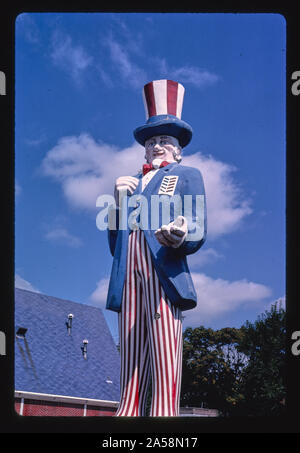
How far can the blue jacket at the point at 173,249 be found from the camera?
5277 mm

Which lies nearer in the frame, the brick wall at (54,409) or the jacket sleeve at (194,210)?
the jacket sleeve at (194,210)

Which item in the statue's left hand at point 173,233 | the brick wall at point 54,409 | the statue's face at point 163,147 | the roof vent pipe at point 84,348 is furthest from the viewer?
the roof vent pipe at point 84,348

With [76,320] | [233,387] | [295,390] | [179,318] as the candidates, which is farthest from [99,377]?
[295,390]

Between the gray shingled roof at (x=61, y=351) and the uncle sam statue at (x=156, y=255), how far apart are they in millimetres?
6658

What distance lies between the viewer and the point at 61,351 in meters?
12.6

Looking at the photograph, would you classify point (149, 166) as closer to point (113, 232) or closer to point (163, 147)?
point (163, 147)

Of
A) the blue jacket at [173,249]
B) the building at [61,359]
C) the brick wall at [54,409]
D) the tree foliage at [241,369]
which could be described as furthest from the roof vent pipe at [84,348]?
the blue jacket at [173,249]

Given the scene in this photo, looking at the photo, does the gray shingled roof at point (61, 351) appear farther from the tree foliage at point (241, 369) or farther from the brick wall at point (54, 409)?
the tree foliage at point (241, 369)

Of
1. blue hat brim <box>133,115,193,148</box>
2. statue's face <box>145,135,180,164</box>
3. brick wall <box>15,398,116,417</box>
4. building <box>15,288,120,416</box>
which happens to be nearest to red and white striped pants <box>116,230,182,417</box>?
statue's face <box>145,135,180,164</box>

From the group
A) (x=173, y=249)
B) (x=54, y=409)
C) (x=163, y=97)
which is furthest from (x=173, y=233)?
(x=54, y=409)

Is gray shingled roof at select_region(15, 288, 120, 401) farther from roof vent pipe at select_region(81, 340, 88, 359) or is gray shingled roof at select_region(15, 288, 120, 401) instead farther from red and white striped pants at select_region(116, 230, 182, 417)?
red and white striped pants at select_region(116, 230, 182, 417)

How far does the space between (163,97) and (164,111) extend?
0.44 feet
